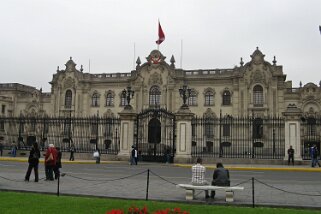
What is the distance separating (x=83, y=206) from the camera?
32.0 ft

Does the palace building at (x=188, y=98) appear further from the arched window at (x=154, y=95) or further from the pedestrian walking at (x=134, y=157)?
the pedestrian walking at (x=134, y=157)

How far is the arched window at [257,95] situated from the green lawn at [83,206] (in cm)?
4010

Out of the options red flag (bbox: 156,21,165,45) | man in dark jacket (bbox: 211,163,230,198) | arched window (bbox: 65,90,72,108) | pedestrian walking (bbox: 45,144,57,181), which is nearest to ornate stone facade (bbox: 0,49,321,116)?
arched window (bbox: 65,90,72,108)

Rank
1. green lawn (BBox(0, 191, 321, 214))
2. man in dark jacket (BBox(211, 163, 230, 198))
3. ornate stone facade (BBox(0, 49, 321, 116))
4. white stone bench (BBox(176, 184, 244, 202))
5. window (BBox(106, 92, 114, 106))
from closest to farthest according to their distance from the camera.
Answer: green lawn (BBox(0, 191, 321, 214)), white stone bench (BBox(176, 184, 244, 202)), man in dark jacket (BBox(211, 163, 230, 198)), ornate stone facade (BBox(0, 49, 321, 116)), window (BBox(106, 92, 114, 106))

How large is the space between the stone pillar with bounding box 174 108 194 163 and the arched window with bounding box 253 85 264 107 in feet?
77.4

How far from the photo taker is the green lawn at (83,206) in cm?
924

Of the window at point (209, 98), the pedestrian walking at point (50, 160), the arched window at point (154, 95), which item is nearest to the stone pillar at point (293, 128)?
the pedestrian walking at point (50, 160)

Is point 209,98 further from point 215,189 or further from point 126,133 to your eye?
point 215,189

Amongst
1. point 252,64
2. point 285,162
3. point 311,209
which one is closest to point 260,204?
point 311,209

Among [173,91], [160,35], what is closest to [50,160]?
[160,35]

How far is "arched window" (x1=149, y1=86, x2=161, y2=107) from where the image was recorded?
173 feet

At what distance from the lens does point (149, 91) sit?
52.8m

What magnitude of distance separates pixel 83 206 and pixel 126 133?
19.1 meters

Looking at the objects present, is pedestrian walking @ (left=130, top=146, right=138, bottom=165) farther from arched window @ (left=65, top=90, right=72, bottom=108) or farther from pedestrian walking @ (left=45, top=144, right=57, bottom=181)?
arched window @ (left=65, top=90, right=72, bottom=108)
